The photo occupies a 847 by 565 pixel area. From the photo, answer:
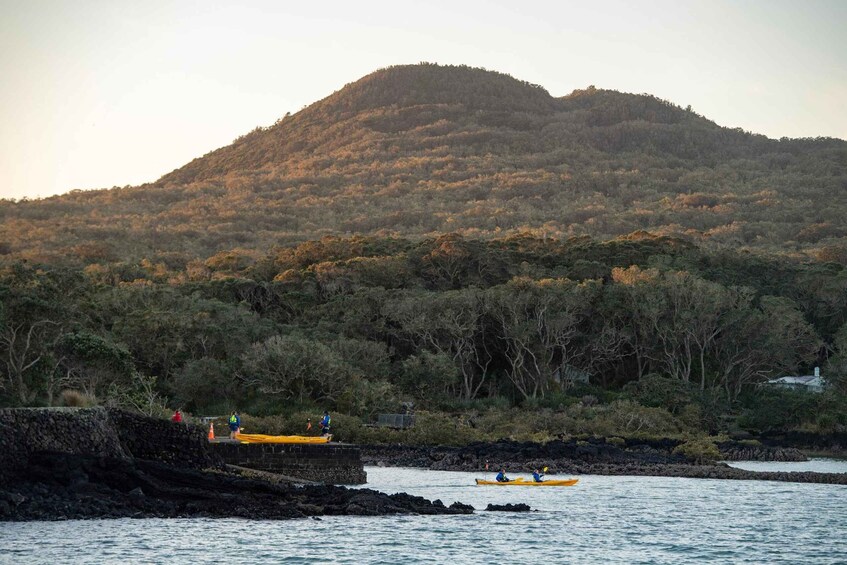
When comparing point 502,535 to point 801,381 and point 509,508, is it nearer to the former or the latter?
point 509,508

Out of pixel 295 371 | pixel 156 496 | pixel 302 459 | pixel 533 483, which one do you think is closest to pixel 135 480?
pixel 156 496

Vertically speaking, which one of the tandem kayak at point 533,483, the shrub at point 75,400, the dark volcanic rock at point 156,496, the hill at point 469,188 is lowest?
the tandem kayak at point 533,483

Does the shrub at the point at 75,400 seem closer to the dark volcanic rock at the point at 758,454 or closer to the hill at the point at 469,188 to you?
the dark volcanic rock at the point at 758,454

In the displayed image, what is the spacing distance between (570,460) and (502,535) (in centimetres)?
2161

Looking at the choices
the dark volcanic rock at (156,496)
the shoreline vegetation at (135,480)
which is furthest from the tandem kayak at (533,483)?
the dark volcanic rock at (156,496)

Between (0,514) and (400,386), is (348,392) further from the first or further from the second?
(0,514)

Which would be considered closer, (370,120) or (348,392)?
(348,392)

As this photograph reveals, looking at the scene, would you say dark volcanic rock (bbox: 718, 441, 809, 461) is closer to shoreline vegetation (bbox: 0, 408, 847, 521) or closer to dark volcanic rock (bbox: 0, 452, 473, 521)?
→ shoreline vegetation (bbox: 0, 408, 847, 521)

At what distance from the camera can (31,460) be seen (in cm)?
2975

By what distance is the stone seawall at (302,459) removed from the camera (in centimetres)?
3709

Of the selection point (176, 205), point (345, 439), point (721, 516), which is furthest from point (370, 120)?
point (721, 516)

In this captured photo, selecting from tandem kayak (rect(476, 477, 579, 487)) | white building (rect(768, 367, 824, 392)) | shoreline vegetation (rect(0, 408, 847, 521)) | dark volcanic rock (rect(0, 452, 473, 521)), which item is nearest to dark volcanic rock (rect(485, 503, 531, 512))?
shoreline vegetation (rect(0, 408, 847, 521))

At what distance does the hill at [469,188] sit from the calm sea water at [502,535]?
2504 inches

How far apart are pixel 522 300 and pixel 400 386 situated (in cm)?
880
